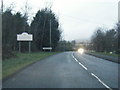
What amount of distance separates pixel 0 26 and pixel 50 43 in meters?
48.3

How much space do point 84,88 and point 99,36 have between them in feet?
312

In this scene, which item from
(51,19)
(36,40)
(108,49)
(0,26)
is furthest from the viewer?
(108,49)

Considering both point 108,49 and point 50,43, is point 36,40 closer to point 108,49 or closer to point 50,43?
point 50,43

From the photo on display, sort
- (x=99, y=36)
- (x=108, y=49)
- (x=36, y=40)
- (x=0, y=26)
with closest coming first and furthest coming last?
(x=0, y=26) → (x=36, y=40) → (x=108, y=49) → (x=99, y=36)

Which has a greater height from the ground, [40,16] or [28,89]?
[40,16]

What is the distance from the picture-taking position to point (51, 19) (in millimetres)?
85875

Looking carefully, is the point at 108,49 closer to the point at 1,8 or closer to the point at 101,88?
the point at 1,8

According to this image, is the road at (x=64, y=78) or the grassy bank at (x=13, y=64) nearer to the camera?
the road at (x=64, y=78)

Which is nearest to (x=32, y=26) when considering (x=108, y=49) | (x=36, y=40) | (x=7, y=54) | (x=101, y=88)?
(x=36, y=40)

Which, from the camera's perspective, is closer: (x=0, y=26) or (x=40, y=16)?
(x=0, y=26)

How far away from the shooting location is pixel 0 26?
106 feet

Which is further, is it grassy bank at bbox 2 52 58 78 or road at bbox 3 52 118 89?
grassy bank at bbox 2 52 58 78

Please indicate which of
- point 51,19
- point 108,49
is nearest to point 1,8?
point 51,19

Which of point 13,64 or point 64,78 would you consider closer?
point 64,78
